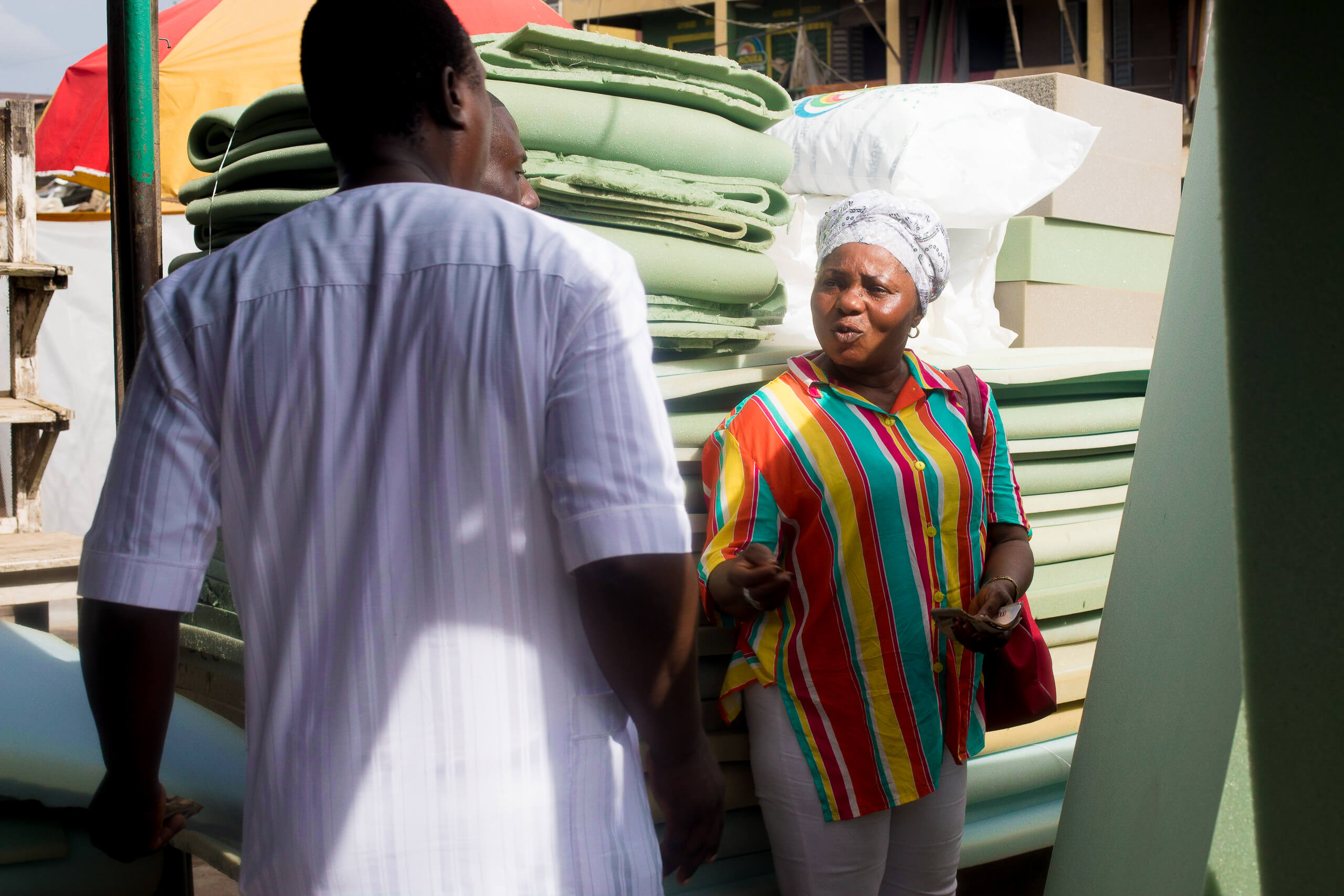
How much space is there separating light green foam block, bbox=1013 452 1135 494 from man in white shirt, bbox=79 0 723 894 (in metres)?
1.65

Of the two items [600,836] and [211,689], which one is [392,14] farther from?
[211,689]

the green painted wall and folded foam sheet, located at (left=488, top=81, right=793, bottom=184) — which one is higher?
folded foam sheet, located at (left=488, top=81, right=793, bottom=184)

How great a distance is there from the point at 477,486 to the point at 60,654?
1.66 metres

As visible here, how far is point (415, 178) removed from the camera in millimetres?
1077

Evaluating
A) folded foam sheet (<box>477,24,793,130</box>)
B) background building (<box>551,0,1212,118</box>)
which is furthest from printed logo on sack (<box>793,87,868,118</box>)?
background building (<box>551,0,1212,118</box>)

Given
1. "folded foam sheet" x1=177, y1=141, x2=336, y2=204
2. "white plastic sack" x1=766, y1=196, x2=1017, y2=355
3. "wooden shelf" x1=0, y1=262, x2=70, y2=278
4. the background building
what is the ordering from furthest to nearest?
the background building, "white plastic sack" x1=766, y1=196, x2=1017, y2=355, "wooden shelf" x1=0, y1=262, x2=70, y2=278, "folded foam sheet" x1=177, y1=141, x2=336, y2=204

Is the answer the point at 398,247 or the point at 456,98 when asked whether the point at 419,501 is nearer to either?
the point at 398,247

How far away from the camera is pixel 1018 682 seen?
1.92m

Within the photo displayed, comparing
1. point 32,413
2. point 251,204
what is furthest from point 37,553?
point 251,204

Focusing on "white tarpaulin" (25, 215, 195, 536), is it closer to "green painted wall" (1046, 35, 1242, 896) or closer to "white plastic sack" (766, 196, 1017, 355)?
"white plastic sack" (766, 196, 1017, 355)

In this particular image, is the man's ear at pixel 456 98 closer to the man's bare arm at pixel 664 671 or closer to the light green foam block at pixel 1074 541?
the man's bare arm at pixel 664 671

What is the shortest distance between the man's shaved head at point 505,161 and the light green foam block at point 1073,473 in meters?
1.33

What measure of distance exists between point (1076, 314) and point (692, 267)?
1.74 m

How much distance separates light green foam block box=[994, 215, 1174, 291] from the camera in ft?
10.6
